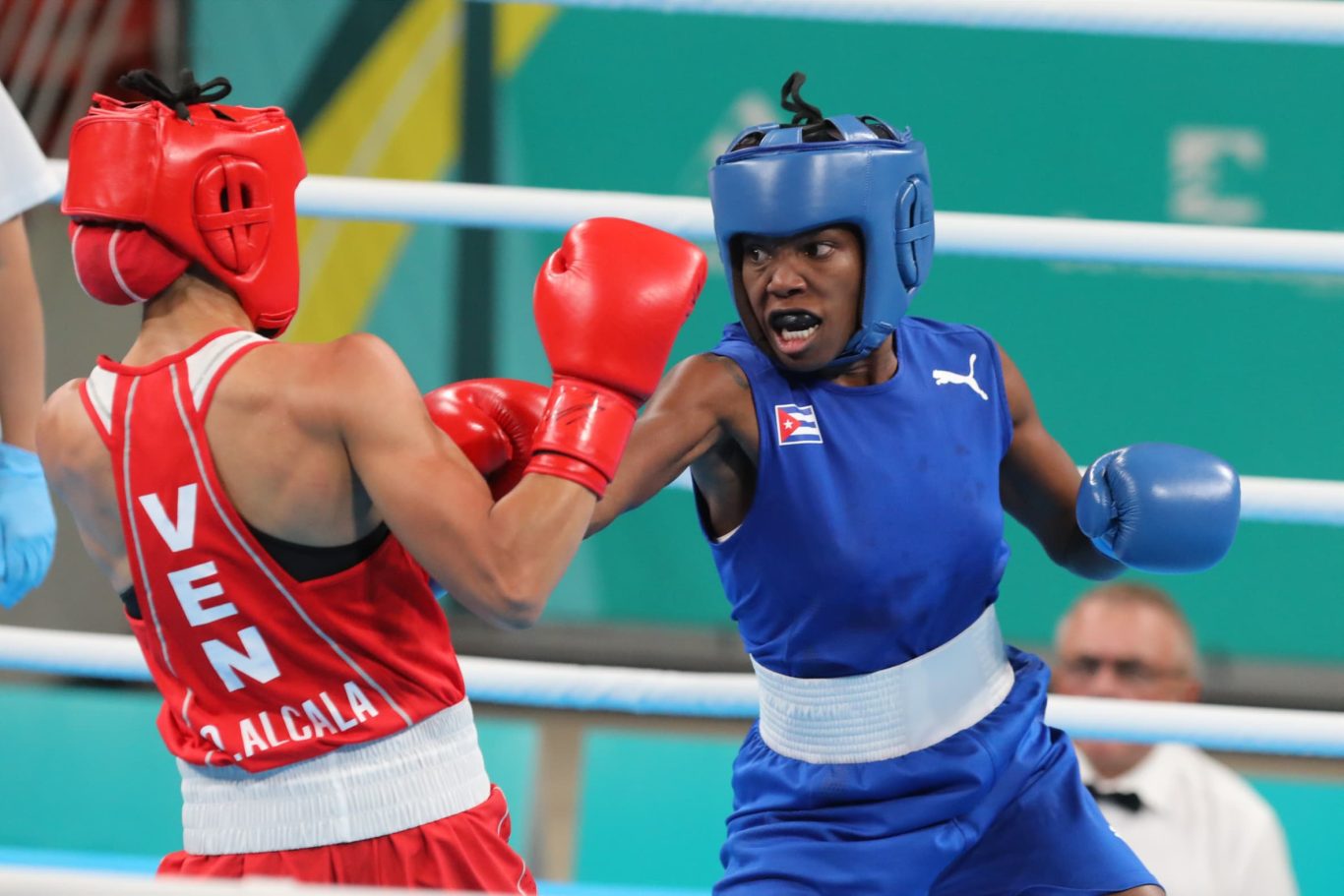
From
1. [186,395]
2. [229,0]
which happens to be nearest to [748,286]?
[186,395]

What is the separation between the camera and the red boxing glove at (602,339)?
1.46 metres

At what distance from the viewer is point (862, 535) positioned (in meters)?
1.75

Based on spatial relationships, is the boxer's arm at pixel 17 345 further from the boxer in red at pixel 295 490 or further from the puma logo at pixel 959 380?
the puma logo at pixel 959 380

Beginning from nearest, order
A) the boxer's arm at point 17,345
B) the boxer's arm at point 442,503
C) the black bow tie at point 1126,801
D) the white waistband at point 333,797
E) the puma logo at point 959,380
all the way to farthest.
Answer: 1. the boxer's arm at point 442,503
2. the white waistband at point 333,797
3. the puma logo at point 959,380
4. the boxer's arm at point 17,345
5. the black bow tie at point 1126,801

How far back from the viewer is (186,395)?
143 cm

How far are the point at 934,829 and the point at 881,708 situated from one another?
14cm

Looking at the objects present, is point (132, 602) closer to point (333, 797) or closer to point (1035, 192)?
point (333, 797)

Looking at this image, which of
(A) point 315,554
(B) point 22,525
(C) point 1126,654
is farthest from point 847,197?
(C) point 1126,654

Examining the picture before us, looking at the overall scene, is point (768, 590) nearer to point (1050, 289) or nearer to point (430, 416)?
point (430, 416)

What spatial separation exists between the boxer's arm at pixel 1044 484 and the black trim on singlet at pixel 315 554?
802mm

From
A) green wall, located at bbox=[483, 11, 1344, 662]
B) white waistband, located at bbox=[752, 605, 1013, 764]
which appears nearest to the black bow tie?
white waistband, located at bbox=[752, 605, 1013, 764]

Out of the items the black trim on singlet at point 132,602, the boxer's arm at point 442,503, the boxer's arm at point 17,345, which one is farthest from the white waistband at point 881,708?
the boxer's arm at point 17,345

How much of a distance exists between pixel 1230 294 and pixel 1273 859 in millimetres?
1832

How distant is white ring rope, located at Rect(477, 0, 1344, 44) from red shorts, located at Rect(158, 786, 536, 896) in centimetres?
102
